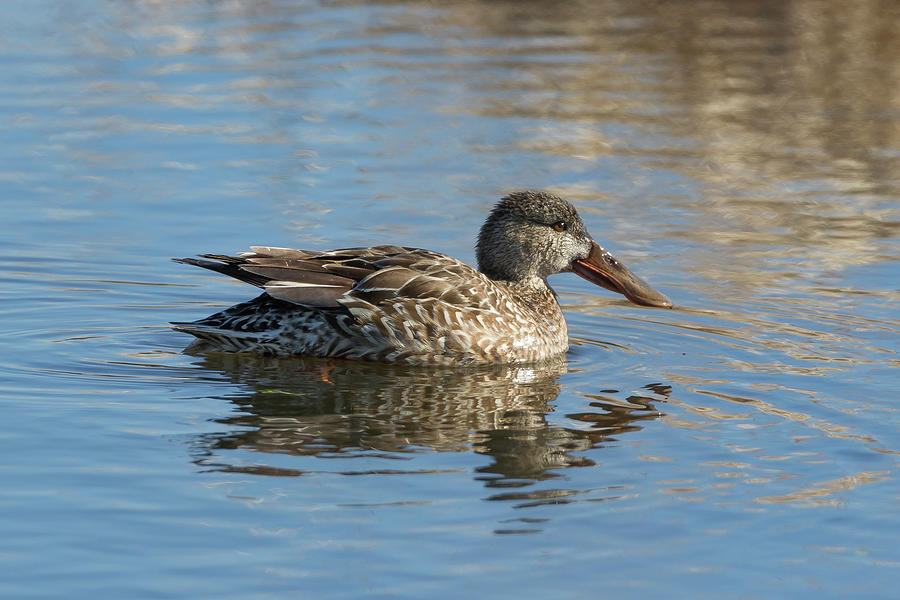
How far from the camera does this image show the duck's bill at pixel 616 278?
1035cm

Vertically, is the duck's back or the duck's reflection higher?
the duck's back

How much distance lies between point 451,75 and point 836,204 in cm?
594

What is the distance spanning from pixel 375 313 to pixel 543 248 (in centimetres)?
144

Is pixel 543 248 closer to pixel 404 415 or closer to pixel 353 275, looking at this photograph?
pixel 353 275

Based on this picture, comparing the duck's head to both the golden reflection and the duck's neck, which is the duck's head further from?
the golden reflection

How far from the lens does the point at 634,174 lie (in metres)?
14.2

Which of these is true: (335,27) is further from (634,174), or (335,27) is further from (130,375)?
(130,375)

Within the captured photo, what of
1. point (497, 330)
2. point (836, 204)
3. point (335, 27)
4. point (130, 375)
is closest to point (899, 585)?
point (497, 330)

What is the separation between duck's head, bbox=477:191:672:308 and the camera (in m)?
10.3

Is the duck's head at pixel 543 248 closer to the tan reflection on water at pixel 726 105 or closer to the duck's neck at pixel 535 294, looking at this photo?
the duck's neck at pixel 535 294

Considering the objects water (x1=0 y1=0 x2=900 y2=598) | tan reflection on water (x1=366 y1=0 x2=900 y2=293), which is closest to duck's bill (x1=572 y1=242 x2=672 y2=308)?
water (x1=0 y1=0 x2=900 y2=598)

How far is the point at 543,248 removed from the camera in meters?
10.4

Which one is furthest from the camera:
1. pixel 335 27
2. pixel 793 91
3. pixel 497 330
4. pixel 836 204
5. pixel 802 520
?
pixel 335 27

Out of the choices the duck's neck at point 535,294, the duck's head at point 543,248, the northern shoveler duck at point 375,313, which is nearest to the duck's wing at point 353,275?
the northern shoveler duck at point 375,313
